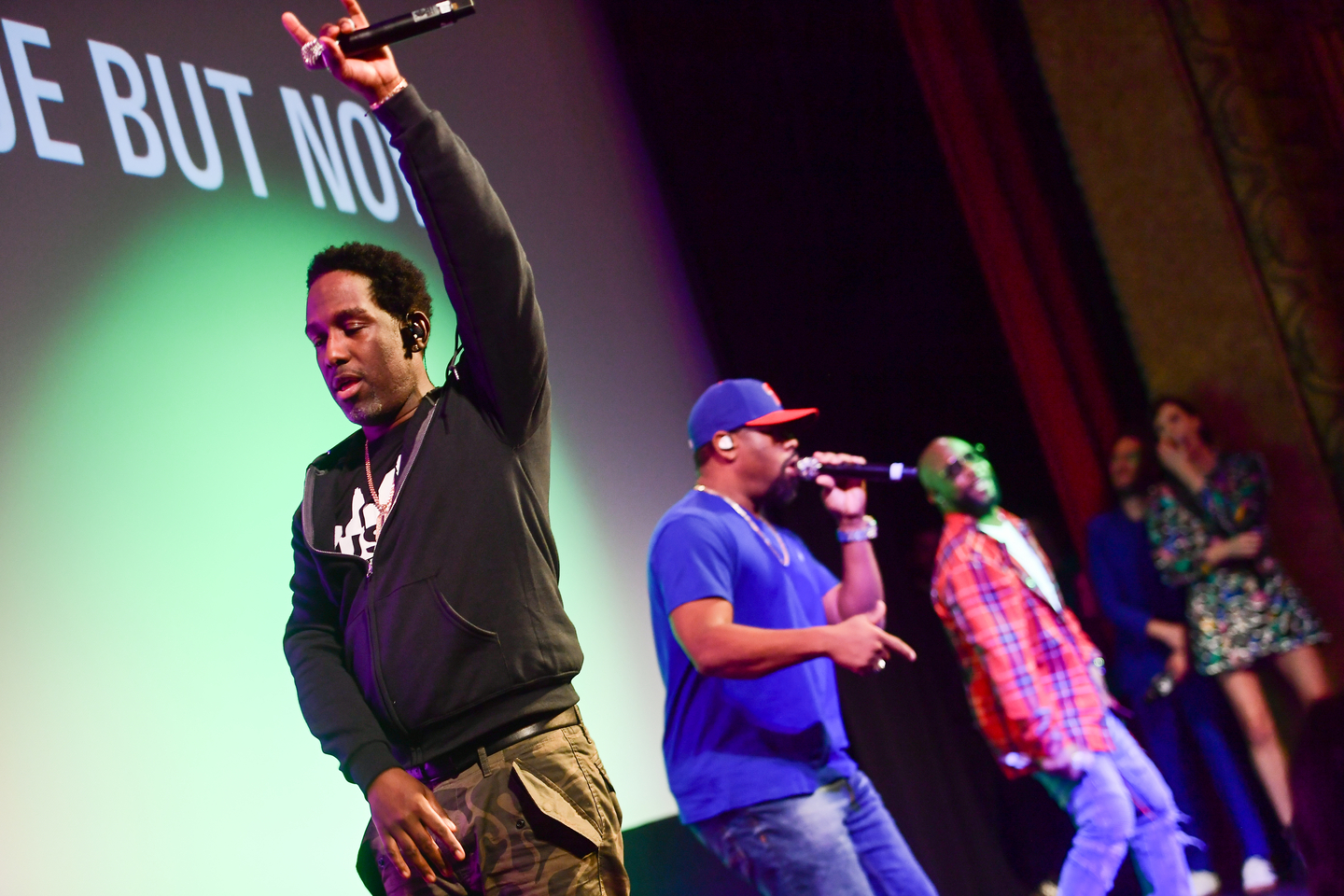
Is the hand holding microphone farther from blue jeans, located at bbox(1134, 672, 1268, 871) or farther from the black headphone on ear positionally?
blue jeans, located at bbox(1134, 672, 1268, 871)

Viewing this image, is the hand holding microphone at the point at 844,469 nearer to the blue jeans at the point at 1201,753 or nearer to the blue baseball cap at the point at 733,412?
the blue baseball cap at the point at 733,412

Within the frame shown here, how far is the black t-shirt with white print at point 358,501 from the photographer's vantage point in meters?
1.64

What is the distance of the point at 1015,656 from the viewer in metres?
3.59

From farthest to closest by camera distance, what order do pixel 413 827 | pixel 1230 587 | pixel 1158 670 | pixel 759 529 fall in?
pixel 1158 670, pixel 1230 587, pixel 759 529, pixel 413 827

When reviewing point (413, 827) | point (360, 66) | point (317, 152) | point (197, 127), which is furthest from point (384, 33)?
point (317, 152)

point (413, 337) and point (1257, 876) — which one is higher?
point (413, 337)

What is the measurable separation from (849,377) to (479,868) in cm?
391

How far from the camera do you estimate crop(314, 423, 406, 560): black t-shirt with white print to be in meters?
1.64

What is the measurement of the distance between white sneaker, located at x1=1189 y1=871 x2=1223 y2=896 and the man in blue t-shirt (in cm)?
265

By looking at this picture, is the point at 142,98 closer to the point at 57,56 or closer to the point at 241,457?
the point at 57,56

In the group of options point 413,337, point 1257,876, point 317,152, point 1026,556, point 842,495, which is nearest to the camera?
point 413,337

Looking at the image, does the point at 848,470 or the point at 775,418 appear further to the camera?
the point at 848,470

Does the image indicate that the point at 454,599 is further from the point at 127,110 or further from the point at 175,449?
the point at 127,110

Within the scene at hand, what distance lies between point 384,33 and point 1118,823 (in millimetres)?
2986
